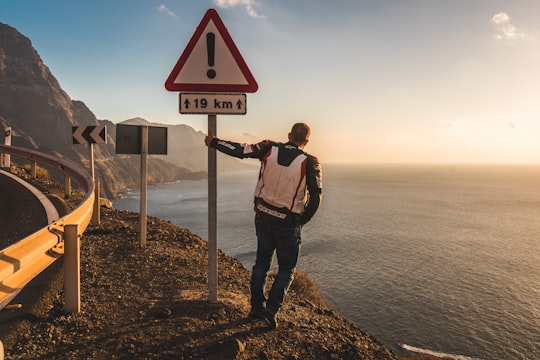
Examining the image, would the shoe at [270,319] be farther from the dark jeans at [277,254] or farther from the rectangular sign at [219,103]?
the rectangular sign at [219,103]

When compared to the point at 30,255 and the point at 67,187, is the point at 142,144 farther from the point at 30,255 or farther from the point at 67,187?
the point at 67,187

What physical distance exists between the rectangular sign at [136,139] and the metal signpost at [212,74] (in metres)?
2.61

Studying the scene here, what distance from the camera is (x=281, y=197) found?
3549 millimetres

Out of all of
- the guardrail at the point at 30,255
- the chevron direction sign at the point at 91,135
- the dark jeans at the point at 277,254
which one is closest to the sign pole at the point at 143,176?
the guardrail at the point at 30,255

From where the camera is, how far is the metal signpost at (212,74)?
11.6ft

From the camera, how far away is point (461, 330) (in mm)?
32656

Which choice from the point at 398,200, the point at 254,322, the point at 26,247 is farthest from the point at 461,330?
the point at 398,200

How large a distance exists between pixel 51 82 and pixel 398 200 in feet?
665

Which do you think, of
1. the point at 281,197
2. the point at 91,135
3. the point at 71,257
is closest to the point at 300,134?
the point at 281,197

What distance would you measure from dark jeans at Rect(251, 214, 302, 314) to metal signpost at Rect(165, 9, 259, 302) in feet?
4.36

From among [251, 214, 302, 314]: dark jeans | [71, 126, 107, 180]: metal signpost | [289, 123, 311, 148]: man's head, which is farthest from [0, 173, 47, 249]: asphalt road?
[289, 123, 311, 148]: man's head

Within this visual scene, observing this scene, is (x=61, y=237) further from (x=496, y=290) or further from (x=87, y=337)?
(x=496, y=290)

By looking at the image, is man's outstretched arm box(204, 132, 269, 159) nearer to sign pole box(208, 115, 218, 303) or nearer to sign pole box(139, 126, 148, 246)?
sign pole box(208, 115, 218, 303)

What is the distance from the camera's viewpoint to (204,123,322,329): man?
138 inches
